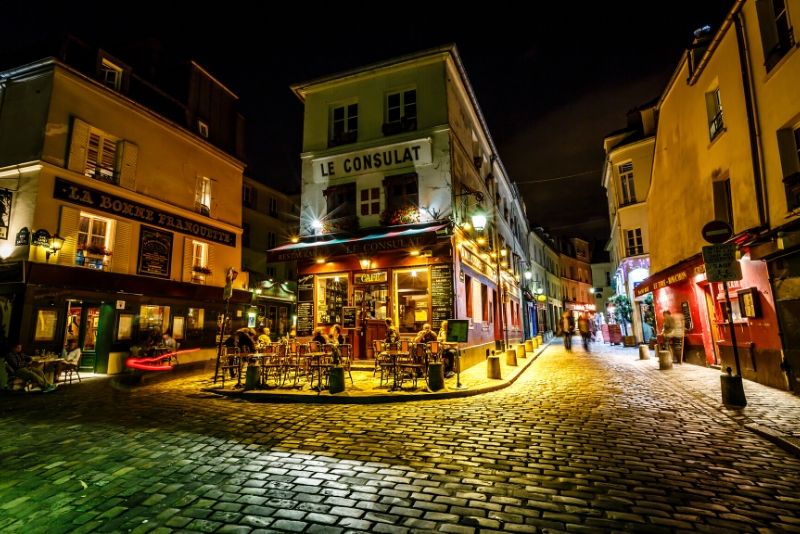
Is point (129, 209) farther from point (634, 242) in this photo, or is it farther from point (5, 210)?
point (634, 242)

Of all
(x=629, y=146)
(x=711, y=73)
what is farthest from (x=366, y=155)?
(x=629, y=146)

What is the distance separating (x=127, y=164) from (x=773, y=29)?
66.3 ft

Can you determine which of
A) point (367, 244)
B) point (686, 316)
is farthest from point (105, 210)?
point (686, 316)

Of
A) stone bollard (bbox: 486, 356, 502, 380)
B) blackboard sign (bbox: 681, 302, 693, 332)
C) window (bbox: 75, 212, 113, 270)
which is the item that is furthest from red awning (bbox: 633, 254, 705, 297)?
window (bbox: 75, 212, 113, 270)

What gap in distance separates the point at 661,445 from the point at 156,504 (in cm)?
565

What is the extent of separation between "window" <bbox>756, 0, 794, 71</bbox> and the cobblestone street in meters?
7.26

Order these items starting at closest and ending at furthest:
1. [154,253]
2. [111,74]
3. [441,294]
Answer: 1. [441,294]
2. [111,74]
3. [154,253]

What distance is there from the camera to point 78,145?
13.9 metres

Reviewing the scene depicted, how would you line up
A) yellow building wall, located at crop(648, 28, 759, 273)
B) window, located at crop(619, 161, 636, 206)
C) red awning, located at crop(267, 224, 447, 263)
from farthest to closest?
window, located at crop(619, 161, 636, 206) < red awning, located at crop(267, 224, 447, 263) < yellow building wall, located at crop(648, 28, 759, 273)

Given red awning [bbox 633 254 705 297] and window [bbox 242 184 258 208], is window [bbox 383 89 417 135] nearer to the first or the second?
red awning [bbox 633 254 705 297]

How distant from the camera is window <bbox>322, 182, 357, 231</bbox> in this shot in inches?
595

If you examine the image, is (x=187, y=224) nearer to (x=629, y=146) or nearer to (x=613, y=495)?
(x=613, y=495)

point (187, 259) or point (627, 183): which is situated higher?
point (627, 183)

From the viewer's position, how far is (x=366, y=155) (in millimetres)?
15188
